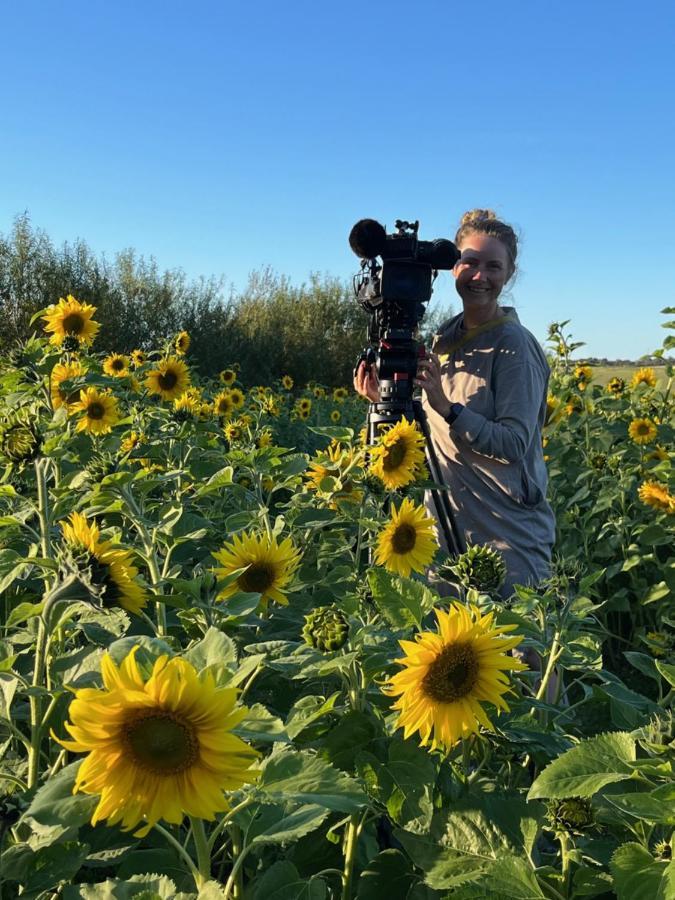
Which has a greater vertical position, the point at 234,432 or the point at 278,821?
the point at 234,432

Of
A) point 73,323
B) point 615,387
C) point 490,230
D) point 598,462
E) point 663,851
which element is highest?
point 490,230

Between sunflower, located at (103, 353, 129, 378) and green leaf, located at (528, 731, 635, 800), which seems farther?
sunflower, located at (103, 353, 129, 378)

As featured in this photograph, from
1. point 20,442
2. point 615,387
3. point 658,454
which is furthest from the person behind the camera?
point 615,387

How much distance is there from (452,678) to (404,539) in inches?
26.0

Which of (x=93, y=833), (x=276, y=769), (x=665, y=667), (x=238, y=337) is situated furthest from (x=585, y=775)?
(x=238, y=337)

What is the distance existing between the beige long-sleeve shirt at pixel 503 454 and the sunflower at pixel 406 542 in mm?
637

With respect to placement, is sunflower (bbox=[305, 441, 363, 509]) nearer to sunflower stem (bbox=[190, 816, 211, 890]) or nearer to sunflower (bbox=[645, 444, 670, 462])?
sunflower stem (bbox=[190, 816, 211, 890])

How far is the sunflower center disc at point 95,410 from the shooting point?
96.0 inches

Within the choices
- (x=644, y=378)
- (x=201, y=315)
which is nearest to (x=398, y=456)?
(x=644, y=378)

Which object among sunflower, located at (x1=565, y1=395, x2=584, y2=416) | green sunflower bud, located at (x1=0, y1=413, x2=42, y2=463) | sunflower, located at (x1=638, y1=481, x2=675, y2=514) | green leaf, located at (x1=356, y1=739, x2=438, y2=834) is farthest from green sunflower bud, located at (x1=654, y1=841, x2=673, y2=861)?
sunflower, located at (x1=565, y1=395, x2=584, y2=416)

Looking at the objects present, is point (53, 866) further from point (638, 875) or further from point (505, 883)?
point (638, 875)

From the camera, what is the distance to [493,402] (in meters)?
2.22

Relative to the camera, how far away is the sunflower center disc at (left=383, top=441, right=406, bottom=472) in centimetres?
168

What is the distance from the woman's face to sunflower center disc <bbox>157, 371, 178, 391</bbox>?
154 cm
